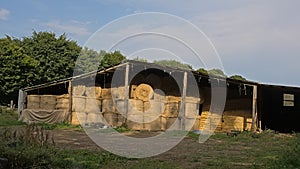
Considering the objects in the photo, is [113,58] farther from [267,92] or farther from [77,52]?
[267,92]

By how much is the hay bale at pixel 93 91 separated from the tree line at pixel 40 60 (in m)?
10.9

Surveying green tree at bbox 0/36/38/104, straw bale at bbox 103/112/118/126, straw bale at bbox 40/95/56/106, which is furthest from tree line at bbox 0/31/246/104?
straw bale at bbox 103/112/118/126

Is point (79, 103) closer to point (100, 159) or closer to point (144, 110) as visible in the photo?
point (144, 110)

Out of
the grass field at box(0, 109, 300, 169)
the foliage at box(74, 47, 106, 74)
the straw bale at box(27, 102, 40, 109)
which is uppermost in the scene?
the foliage at box(74, 47, 106, 74)

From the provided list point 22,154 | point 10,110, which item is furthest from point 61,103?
point 22,154

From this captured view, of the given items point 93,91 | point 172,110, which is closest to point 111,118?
point 93,91

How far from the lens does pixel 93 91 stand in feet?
77.0

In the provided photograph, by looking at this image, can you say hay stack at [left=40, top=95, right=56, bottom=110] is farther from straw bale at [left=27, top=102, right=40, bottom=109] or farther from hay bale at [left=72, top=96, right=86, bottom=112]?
hay bale at [left=72, top=96, right=86, bottom=112]

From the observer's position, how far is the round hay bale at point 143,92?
2130cm

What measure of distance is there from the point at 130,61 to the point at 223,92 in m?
7.28

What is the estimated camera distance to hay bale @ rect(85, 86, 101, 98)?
23.4 metres

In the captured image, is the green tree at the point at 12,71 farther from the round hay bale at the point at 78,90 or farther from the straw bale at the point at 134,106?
the straw bale at the point at 134,106

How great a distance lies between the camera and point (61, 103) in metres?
24.4

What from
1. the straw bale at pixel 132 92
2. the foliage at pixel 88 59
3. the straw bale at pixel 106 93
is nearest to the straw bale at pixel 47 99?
the straw bale at pixel 106 93
